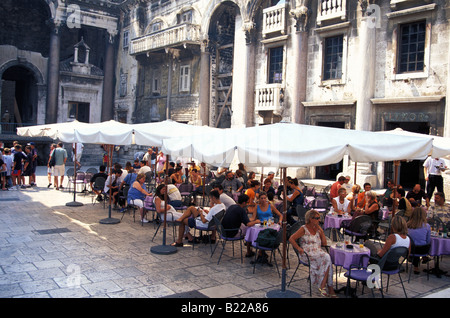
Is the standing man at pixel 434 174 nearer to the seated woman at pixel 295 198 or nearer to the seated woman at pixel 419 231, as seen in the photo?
the seated woman at pixel 295 198

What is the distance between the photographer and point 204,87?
81.7ft

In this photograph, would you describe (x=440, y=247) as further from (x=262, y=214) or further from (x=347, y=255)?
(x=262, y=214)

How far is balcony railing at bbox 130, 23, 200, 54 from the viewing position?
80.1 ft

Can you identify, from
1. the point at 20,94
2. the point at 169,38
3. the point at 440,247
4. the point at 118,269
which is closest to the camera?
the point at 118,269

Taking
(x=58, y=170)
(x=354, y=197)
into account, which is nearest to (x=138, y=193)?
(x=354, y=197)

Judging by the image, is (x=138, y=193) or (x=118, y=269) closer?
(x=118, y=269)

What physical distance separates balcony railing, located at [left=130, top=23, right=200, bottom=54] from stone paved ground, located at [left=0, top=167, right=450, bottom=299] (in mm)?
16384

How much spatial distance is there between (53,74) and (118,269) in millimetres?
26091

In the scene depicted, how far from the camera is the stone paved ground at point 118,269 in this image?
6.31 meters

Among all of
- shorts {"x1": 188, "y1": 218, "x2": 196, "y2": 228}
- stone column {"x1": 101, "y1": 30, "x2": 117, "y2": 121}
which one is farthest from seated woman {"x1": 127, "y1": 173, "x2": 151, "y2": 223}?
stone column {"x1": 101, "y1": 30, "x2": 117, "y2": 121}

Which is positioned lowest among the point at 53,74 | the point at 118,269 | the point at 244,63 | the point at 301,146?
the point at 118,269

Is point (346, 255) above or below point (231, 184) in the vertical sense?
below

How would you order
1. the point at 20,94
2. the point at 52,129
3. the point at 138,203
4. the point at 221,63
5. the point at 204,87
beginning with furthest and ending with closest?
the point at 20,94, the point at 221,63, the point at 204,87, the point at 52,129, the point at 138,203

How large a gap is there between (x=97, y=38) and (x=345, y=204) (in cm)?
2974
